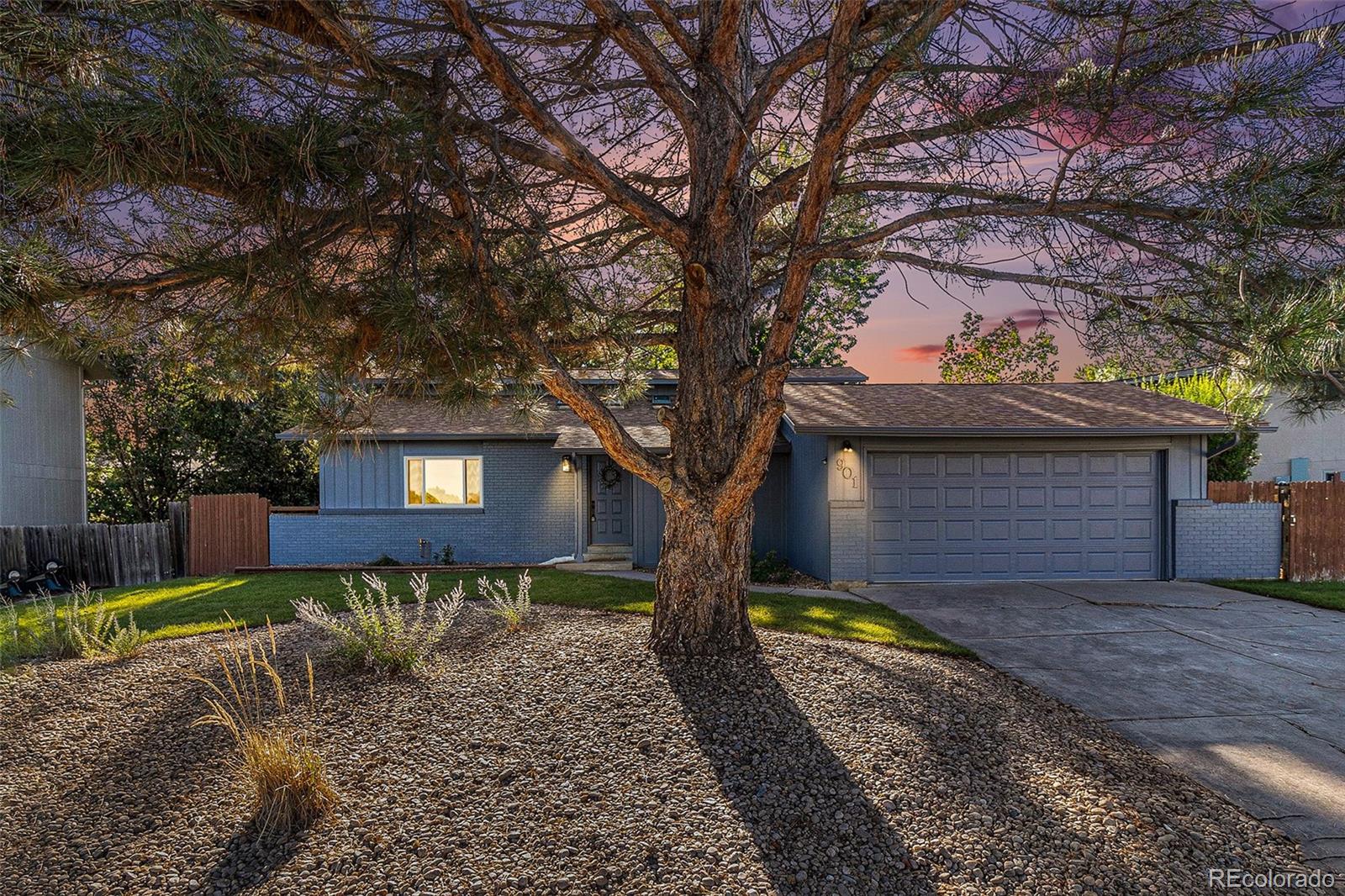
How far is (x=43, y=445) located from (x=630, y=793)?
48.3 ft

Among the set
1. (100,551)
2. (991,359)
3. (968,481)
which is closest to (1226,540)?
(968,481)

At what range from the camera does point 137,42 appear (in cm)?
288

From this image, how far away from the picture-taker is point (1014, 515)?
35.0ft

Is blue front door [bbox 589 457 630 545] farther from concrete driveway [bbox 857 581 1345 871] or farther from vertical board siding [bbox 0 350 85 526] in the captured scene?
vertical board siding [bbox 0 350 85 526]

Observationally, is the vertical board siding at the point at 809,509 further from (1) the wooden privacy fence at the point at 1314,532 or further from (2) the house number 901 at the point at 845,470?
(1) the wooden privacy fence at the point at 1314,532

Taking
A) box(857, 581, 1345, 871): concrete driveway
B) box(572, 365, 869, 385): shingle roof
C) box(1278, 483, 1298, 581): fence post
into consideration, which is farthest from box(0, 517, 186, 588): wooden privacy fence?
box(1278, 483, 1298, 581): fence post

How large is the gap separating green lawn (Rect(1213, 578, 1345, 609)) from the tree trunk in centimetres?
846

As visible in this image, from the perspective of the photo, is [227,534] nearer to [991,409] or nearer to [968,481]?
[968,481]

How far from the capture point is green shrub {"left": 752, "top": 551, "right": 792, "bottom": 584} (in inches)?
433

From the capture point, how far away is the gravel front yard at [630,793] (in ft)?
9.41

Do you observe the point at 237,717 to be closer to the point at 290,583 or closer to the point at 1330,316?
the point at 1330,316

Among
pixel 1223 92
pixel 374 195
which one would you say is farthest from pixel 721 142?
pixel 1223 92

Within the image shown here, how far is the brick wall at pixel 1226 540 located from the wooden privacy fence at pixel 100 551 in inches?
671

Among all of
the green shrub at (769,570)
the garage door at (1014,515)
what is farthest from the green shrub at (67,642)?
the garage door at (1014,515)
